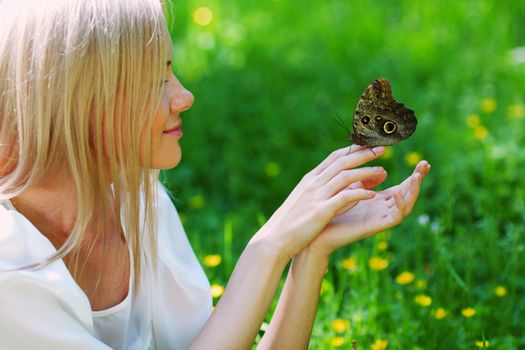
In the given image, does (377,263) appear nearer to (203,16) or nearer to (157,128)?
(157,128)

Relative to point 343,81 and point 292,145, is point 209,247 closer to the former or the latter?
point 292,145

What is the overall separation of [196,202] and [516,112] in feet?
4.64

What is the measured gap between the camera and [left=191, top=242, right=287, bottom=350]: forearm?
170 cm

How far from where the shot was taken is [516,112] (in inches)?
140

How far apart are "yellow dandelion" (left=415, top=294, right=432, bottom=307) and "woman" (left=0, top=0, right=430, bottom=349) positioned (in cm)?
54

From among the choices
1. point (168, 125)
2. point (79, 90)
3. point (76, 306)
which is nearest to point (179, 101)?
point (168, 125)

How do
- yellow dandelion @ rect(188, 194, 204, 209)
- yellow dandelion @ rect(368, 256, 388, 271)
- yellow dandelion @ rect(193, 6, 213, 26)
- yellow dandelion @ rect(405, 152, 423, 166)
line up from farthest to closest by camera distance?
yellow dandelion @ rect(193, 6, 213, 26) → yellow dandelion @ rect(188, 194, 204, 209) → yellow dandelion @ rect(405, 152, 423, 166) → yellow dandelion @ rect(368, 256, 388, 271)

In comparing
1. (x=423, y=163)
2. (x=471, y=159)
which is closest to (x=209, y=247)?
(x=471, y=159)

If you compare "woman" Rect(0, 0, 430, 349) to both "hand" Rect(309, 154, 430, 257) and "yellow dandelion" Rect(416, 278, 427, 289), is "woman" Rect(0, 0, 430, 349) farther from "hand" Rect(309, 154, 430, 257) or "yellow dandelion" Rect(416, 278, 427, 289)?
"yellow dandelion" Rect(416, 278, 427, 289)

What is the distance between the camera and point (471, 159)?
131 inches

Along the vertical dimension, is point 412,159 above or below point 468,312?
below

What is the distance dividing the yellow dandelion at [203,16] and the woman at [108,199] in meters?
3.06

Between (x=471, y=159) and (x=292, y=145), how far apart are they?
80 cm

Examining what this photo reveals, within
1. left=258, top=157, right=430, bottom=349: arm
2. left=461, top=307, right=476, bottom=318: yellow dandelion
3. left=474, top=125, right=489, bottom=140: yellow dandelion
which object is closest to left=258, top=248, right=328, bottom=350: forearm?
left=258, top=157, right=430, bottom=349: arm
